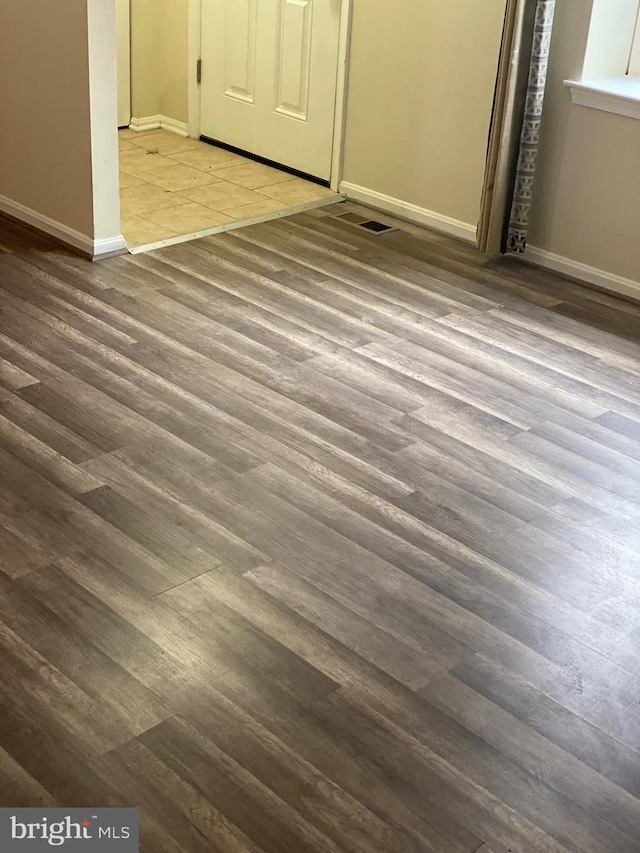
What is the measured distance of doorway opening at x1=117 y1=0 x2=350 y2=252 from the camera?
4844 mm

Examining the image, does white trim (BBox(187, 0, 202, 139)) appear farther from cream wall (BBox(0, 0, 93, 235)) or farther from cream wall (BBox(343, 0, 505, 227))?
cream wall (BBox(0, 0, 93, 235))

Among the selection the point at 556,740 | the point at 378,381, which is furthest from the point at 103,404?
the point at 556,740

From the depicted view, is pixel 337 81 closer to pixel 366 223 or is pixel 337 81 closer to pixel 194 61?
pixel 366 223

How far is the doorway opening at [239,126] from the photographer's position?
15.9ft

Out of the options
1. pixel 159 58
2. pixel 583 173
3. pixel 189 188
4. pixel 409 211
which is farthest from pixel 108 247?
pixel 159 58

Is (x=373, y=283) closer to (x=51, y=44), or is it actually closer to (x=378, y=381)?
(x=378, y=381)

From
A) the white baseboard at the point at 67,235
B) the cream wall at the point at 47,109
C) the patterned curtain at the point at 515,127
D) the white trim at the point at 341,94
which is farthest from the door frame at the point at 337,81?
the cream wall at the point at 47,109

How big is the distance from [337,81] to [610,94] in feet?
4.53

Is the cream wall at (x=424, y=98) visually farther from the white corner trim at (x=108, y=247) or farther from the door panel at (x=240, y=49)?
the white corner trim at (x=108, y=247)

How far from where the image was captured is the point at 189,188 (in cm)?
511

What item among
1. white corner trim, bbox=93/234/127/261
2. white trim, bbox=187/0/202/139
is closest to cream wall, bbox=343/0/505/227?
white trim, bbox=187/0/202/139

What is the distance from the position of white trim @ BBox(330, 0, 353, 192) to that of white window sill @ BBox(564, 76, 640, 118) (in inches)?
43.1

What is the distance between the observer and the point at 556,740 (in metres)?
2.10

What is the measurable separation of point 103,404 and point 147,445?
0.28 metres
